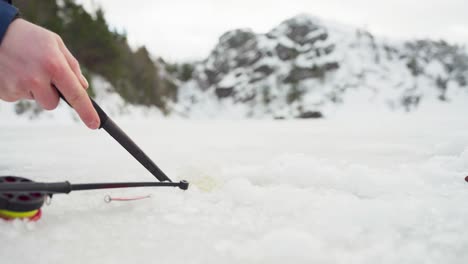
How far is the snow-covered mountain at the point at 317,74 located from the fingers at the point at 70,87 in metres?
18.8

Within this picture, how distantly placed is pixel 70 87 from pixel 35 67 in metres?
0.08

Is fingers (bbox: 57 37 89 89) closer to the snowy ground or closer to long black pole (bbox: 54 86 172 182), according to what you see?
long black pole (bbox: 54 86 172 182)

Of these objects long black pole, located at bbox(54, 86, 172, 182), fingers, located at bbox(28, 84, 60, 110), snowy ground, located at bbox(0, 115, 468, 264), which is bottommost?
snowy ground, located at bbox(0, 115, 468, 264)

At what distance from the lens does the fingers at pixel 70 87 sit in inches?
28.3

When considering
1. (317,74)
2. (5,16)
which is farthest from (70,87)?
(317,74)

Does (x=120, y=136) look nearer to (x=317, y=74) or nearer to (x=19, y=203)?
(x=19, y=203)

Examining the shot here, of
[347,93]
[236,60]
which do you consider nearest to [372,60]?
[347,93]

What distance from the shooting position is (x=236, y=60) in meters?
28.3

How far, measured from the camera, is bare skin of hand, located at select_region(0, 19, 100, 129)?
695mm

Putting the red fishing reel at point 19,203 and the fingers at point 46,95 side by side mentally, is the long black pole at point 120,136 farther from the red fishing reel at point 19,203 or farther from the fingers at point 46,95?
the red fishing reel at point 19,203

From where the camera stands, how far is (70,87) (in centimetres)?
75

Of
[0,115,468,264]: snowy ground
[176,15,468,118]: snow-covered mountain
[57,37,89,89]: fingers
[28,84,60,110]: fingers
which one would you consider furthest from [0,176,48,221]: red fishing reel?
[176,15,468,118]: snow-covered mountain

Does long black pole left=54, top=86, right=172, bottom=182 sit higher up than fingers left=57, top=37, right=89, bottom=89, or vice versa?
fingers left=57, top=37, right=89, bottom=89

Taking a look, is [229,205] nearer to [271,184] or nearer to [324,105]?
[271,184]
